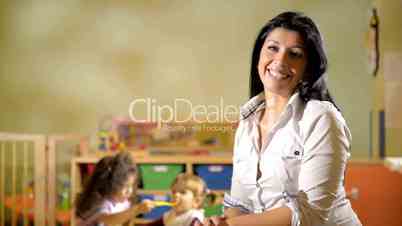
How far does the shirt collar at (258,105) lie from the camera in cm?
63

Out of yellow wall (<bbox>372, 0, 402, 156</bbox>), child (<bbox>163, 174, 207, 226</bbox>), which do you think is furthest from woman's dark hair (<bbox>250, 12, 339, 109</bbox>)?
child (<bbox>163, 174, 207, 226</bbox>)

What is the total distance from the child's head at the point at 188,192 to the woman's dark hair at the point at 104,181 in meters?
0.08

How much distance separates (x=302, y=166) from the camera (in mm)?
603

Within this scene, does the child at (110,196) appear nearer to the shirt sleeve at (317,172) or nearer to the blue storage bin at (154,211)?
the blue storage bin at (154,211)

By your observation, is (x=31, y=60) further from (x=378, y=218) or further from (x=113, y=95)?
(x=378, y=218)

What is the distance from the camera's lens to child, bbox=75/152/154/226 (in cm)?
85

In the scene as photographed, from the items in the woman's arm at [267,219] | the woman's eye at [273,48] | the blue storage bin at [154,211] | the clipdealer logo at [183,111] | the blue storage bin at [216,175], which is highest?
the woman's eye at [273,48]

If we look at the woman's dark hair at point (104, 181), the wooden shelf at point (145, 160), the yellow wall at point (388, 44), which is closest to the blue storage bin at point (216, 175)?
the wooden shelf at point (145, 160)

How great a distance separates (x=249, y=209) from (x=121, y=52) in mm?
322

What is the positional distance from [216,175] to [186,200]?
92mm

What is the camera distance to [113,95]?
0.78 metres

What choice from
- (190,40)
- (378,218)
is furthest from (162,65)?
(378,218)

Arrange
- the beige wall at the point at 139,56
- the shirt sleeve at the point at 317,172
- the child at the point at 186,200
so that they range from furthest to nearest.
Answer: the child at the point at 186,200 < the beige wall at the point at 139,56 < the shirt sleeve at the point at 317,172

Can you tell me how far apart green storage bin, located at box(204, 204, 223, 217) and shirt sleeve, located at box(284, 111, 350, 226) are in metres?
0.13
